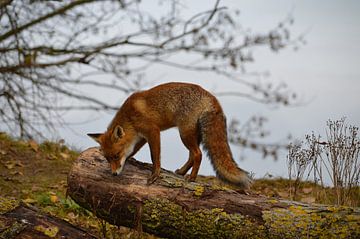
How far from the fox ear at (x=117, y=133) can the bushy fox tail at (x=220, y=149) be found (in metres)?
0.92

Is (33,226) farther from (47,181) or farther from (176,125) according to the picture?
(47,181)

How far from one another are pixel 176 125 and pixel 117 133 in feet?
2.27

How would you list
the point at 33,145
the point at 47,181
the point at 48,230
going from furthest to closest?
the point at 33,145, the point at 47,181, the point at 48,230

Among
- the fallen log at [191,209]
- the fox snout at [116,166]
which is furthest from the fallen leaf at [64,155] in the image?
the fox snout at [116,166]

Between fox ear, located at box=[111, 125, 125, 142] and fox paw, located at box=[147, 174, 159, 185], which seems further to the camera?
fox ear, located at box=[111, 125, 125, 142]

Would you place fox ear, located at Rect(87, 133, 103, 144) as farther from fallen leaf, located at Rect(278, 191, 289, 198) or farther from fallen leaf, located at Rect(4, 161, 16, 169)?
fallen leaf, located at Rect(278, 191, 289, 198)

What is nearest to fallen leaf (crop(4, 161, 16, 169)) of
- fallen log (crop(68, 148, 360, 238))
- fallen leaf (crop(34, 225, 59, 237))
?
fallen log (crop(68, 148, 360, 238))

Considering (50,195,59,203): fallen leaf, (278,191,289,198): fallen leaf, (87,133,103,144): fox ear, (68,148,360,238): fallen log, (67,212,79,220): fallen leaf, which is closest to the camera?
(68,148,360,238): fallen log

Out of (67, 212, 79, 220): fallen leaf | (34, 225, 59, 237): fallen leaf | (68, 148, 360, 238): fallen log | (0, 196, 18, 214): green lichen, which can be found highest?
(68, 148, 360, 238): fallen log

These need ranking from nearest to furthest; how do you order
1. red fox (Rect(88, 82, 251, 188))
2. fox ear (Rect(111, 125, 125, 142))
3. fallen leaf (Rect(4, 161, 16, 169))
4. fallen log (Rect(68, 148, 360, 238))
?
1. fallen log (Rect(68, 148, 360, 238))
2. red fox (Rect(88, 82, 251, 188))
3. fox ear (Rect(111, 125, 125, 142))
4. fallen leaf (Rect(4, 161, 16, 169))

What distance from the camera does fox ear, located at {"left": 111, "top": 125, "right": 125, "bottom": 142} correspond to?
617 centimetres

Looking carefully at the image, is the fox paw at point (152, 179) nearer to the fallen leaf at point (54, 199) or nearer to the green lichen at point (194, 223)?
the green lichen at point (194, 223)

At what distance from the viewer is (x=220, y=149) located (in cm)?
591

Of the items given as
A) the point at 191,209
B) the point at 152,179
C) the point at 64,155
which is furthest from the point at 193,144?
the point at 64,155
